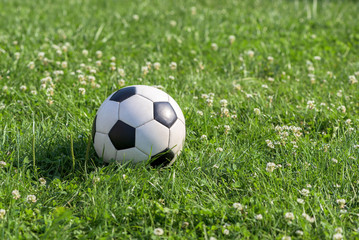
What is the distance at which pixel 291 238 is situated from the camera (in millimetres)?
3137

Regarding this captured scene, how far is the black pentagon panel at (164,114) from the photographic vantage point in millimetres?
Result: 3809

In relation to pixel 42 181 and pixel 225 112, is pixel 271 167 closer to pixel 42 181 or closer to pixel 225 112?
pixel 225 112

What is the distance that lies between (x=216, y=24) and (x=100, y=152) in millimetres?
4639

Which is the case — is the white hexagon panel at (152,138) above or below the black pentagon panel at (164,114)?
below

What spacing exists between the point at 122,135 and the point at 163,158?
15.5 inches

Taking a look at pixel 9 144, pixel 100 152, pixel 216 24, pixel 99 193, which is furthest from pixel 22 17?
pixel 99 193

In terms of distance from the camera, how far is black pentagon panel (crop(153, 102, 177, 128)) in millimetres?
3809

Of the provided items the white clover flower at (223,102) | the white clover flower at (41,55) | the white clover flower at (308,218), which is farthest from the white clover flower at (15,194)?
the white clover flower at (41,55)

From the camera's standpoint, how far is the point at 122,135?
3734mm

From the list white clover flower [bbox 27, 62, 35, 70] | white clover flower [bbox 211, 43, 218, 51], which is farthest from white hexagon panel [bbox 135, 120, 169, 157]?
white clover flower [bbox 211, 43, 218, 51]

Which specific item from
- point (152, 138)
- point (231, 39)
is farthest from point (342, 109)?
point (231, 39)

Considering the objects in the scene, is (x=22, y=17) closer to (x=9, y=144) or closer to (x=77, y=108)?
(x=77, y=108)

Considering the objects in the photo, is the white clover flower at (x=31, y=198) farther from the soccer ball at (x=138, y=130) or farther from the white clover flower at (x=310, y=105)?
the white clover flower at (x=310, y=105)

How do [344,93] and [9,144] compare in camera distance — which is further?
[344,93]
